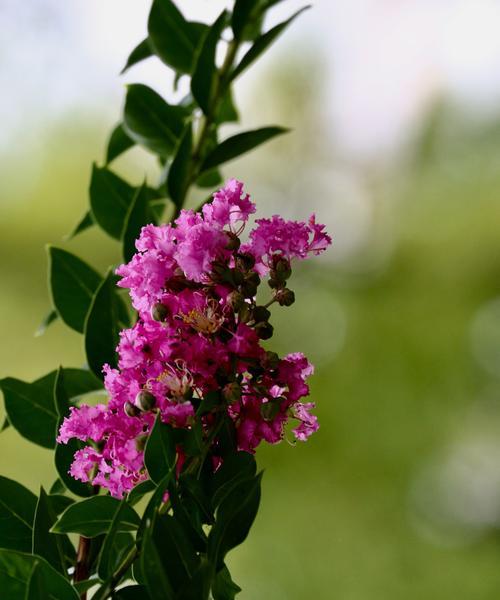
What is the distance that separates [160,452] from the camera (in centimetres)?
33

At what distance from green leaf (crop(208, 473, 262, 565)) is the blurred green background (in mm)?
2621

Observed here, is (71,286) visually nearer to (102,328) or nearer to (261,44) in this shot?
(102,328)

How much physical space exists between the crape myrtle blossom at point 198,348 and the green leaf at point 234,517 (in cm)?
2

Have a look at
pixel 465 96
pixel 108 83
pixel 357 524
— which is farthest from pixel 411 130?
pixel 357 524

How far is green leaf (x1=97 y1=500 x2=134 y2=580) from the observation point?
33 centimetres

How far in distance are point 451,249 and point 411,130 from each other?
0.52 metres

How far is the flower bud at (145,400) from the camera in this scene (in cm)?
33

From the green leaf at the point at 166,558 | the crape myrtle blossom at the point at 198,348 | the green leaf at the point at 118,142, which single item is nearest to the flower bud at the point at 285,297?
the crape myrtle blossom at the point at 198,348

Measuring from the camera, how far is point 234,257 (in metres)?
0.36

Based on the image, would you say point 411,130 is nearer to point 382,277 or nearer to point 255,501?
point 382,277

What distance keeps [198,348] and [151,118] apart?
0.92 feet

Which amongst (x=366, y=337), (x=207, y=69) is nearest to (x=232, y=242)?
(x=207, y=69)

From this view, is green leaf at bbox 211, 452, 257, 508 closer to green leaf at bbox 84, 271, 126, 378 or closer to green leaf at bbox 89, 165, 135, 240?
green leaf at bbox 84, 271, 126, 378

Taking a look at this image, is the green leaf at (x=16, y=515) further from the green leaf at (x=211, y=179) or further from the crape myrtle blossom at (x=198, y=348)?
the green leaf at (x=211, y=179)
